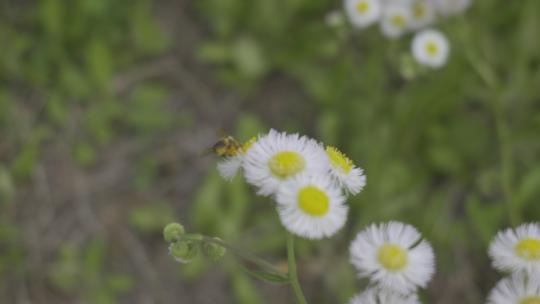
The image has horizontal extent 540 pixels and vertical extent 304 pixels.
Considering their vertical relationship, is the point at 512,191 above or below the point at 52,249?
below

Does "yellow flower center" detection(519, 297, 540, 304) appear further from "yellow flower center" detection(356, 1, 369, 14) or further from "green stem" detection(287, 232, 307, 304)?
"yellow flower center" detection(356, 1, 369, 14)

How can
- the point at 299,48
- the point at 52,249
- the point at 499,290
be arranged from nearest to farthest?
the point at 499,290 < the point at 52,249 < the point at 299,48

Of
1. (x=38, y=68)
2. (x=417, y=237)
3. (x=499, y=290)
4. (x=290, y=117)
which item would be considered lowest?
(x=499, y=290)

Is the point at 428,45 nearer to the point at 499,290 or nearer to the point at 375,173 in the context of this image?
the point at 375,173

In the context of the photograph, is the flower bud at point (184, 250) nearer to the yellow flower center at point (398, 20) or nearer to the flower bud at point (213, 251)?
the flower bud at point (213, 251)

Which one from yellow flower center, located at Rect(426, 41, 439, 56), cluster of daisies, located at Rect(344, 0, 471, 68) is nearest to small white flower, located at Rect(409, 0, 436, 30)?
cluster of daisies, located at Rect(344, 0, 471, 68)

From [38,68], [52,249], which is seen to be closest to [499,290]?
[52,249]

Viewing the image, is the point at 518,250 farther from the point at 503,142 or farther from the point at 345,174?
the point at 503,142
